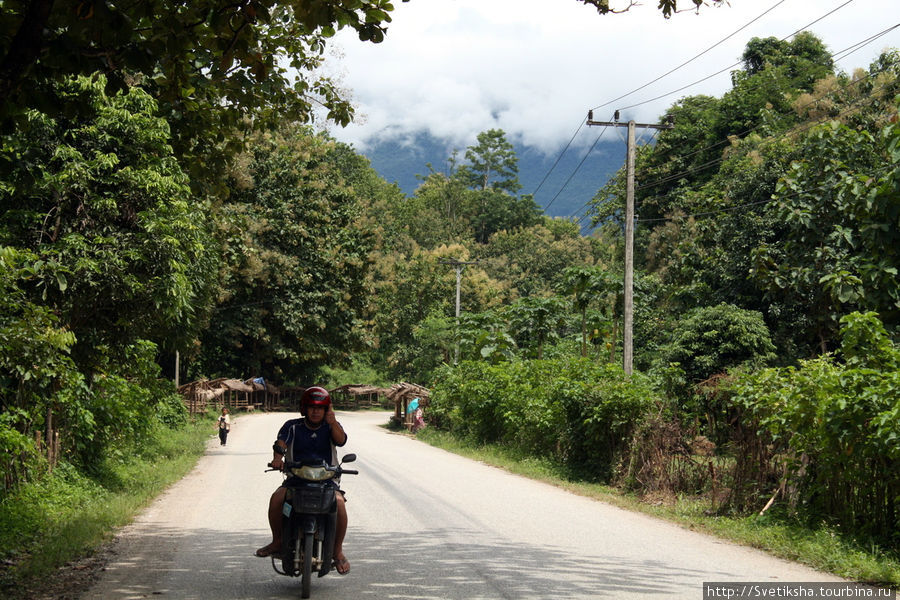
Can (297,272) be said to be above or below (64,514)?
above

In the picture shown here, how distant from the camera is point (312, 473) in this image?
647cm

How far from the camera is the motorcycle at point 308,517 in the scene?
638 centimetres

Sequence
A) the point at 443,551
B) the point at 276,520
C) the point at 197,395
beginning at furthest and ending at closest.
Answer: the point at 197,395
the point at 443,551
the point at 276,520

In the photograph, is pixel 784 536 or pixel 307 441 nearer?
pixel 307 441

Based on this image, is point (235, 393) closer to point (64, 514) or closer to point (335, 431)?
point (64, 514)

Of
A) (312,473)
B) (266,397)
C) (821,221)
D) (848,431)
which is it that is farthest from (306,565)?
(266,397)

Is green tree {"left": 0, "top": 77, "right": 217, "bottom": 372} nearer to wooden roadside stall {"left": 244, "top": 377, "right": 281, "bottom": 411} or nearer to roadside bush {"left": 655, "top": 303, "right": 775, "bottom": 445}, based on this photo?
roadside bush {"left": 655, "top": 303, "right": 775, "bottom": 445}

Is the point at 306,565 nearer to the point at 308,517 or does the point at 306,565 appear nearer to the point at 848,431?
the point at 308,517

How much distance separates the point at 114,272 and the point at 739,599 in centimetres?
855

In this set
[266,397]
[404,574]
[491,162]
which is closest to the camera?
[404,574]

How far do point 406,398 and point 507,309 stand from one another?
7279 mm

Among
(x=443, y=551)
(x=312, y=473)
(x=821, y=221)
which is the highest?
(x=821, y=221)

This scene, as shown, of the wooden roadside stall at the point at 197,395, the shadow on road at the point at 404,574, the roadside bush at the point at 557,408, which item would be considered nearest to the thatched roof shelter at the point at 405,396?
the roadside bush at the point at 557,408

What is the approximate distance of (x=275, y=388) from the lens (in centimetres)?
5188
